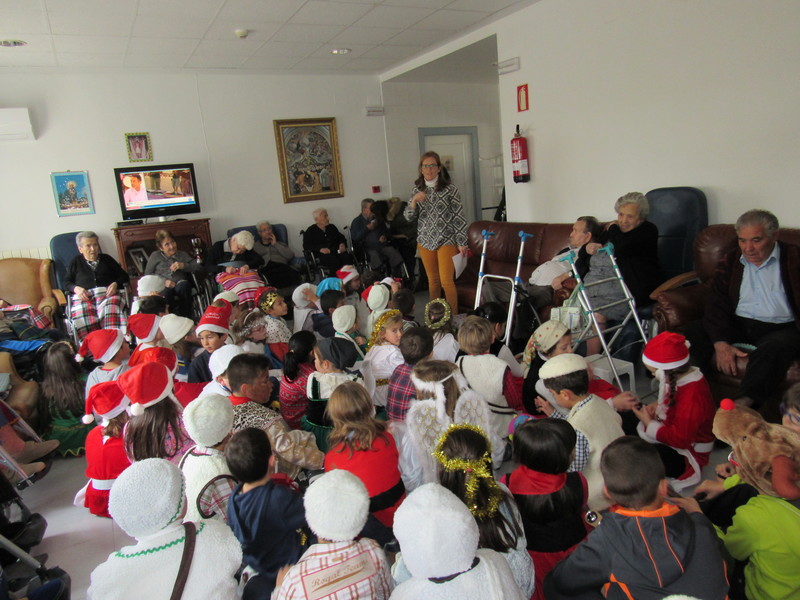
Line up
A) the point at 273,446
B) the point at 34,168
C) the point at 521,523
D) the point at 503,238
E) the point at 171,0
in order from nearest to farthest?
the point at 521,523
the point at 273,446
the point at 171,0
the point at 503,238
the point at 34,168

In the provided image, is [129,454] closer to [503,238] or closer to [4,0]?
[4,0]

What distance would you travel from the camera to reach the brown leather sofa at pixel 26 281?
18.2 feet

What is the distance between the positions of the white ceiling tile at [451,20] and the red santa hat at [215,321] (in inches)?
135

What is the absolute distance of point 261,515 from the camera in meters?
1.56

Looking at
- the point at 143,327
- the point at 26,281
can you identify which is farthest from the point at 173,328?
the point at 26,281

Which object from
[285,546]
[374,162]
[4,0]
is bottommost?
[285,546]

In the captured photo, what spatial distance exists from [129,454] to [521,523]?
1.60 m

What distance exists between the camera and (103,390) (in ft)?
7.18

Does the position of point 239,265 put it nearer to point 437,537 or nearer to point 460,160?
point 460,160

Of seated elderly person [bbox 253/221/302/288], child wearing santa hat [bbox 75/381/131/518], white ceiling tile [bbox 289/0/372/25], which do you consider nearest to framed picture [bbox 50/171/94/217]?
seated elderly person [bbox 253/221/302/288]

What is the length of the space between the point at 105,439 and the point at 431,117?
6.91 metres

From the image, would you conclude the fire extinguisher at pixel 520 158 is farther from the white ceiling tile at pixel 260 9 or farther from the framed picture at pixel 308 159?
the framed picture at pixel 308 159

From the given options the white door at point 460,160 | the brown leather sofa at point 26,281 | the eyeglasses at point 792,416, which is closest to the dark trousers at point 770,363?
the eyeglasses at point 792,416

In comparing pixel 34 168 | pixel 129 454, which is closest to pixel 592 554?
pixel 129 454
